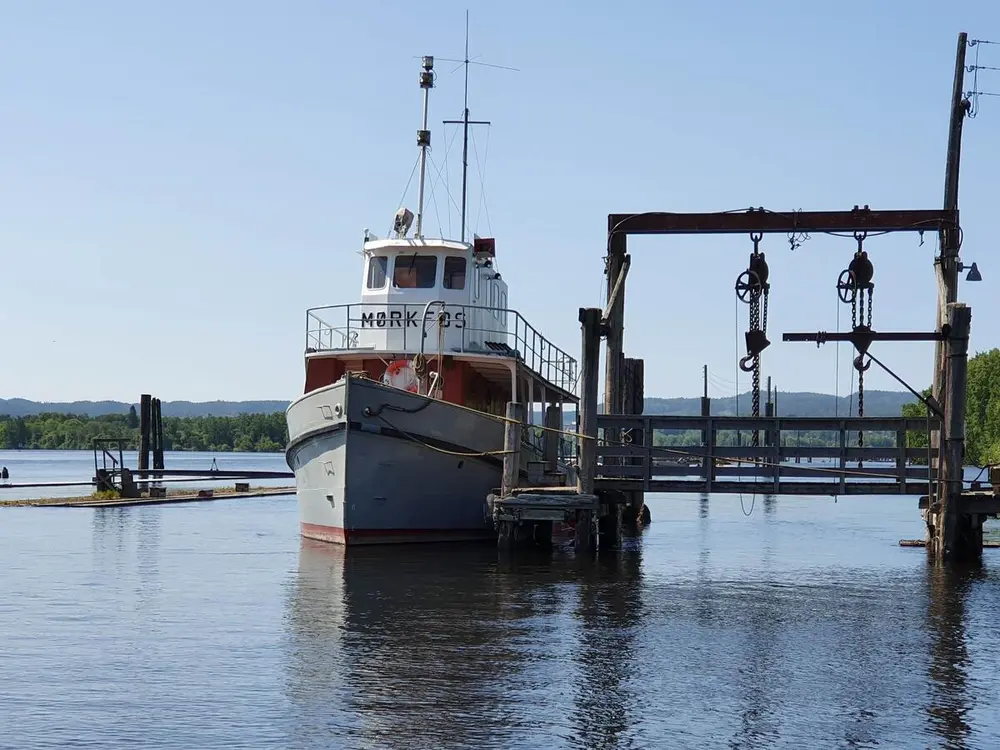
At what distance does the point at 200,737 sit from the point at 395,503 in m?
15.5

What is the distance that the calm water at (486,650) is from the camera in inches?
483

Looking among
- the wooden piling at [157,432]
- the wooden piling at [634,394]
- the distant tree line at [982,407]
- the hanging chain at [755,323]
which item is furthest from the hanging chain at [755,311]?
the distant tree line at [982,407]

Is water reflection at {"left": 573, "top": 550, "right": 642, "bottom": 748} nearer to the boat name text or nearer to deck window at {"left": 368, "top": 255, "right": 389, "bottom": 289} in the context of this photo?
the boat name text

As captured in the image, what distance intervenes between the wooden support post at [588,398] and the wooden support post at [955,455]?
6278 mm

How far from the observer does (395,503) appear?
2727cm

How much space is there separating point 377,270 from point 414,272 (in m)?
0.90

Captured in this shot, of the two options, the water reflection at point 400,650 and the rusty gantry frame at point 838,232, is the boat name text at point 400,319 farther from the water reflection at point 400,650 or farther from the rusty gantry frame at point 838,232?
the water reflection at point 400,650

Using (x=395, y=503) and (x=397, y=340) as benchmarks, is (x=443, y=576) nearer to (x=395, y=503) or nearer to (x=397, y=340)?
(x=395, y=503)

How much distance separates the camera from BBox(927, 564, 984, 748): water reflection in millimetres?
12578

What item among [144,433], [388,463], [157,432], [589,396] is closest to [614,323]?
[589,396]

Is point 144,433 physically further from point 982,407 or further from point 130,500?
point 982,407

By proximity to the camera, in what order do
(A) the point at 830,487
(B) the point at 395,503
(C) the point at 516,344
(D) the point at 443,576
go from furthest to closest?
1. (C) the point at 516,344
2. (B) the point at 395,503
3. (A) the point at 830,487
4. (D) the point at 443,576

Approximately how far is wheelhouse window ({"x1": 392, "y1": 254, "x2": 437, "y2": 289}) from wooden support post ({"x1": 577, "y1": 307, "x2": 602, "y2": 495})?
6163 millimetres

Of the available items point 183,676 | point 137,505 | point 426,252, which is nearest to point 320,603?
point 183,676
